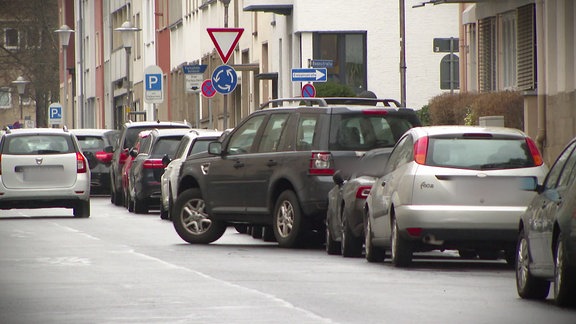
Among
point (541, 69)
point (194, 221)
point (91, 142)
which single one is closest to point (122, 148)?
point (91, 142)

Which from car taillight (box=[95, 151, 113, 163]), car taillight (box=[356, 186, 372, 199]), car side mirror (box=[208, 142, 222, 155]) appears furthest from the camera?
car taillight (box=[95, 151, 113, 163])

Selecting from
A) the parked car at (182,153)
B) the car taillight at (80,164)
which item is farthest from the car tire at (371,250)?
the car taillight at (80,164)

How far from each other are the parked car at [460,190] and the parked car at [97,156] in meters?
25.9

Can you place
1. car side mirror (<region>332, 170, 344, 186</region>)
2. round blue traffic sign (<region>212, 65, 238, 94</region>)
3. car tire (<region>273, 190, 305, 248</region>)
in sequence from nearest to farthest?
1. car side mirror (<region>332, 170, 344, 186</region>)
2. car tire (<region>273, 190, 305, 248</region>)
3. round blue traffic sign (<region>212, 65, 238, 94</region>)

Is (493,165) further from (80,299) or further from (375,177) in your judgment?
(80,299)

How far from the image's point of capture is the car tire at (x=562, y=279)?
12312 millimetres

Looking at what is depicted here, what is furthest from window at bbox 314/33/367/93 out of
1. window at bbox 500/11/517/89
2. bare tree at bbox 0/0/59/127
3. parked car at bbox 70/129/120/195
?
bare tree at bbox 0/0/59/127

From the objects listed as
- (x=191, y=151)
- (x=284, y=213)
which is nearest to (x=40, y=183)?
(x=191, y=151)

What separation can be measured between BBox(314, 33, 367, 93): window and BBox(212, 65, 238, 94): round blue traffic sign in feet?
48.2

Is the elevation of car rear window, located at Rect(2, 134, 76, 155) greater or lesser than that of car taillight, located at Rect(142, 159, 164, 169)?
greater

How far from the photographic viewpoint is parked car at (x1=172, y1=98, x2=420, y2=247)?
20.4m

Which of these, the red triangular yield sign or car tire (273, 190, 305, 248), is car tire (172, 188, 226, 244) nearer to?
car tire (273, 190, 305, 248)

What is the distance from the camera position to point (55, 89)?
112 meters

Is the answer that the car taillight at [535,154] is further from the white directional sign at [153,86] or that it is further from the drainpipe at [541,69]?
the white directional sign at [153,86]
